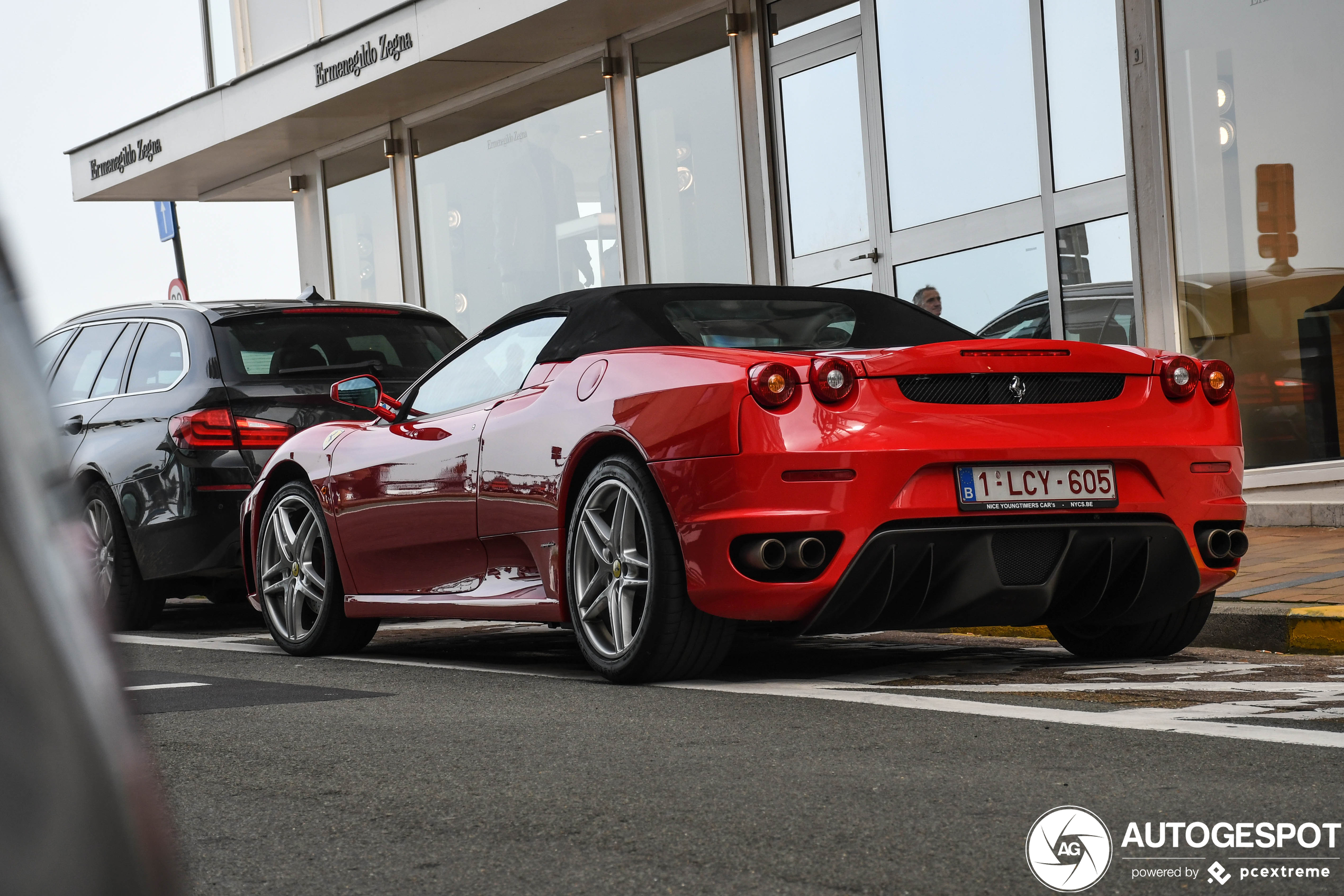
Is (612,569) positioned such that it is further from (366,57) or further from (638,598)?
(366,57)

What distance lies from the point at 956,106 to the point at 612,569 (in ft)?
26.8

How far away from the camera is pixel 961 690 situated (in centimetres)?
454

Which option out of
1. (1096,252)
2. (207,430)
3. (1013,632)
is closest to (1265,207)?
(1096,252)

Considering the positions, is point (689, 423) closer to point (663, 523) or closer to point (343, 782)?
point (663, 523)

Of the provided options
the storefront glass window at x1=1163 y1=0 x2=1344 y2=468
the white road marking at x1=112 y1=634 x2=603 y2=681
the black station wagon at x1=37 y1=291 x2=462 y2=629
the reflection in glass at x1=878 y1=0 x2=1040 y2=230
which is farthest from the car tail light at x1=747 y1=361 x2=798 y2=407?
the reflection in glass at x1=878 y1=0 x2=1040 y2=230

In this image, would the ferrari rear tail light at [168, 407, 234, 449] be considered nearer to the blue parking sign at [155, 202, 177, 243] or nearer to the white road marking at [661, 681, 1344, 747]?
the white road marking at [661, 681, 1344, 747]

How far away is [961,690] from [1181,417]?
1.15 m

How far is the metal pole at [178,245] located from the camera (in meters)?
23.6

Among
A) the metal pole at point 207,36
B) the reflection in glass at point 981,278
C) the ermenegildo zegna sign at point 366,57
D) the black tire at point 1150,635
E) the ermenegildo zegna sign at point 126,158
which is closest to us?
the black tire at point 1150,635

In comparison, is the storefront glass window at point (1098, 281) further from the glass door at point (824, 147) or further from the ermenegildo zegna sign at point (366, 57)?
the ermenegildo zegna sign at point (366, 57)

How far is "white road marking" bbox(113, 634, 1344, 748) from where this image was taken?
365cm

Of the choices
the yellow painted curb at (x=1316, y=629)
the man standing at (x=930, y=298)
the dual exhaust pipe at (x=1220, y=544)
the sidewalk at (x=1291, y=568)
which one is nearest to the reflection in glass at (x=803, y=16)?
the man standing at (x=930, y=298)

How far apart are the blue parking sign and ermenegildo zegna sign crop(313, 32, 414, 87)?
692 cm

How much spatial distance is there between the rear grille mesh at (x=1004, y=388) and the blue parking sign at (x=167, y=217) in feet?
65.3
